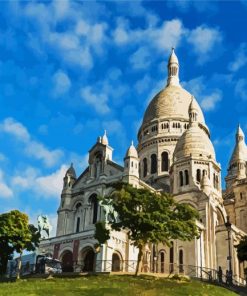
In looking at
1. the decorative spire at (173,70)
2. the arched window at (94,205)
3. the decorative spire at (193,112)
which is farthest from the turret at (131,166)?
the decorative spire at (173,70)

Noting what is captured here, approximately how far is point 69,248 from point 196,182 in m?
21.0

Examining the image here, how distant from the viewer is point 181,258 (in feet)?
197

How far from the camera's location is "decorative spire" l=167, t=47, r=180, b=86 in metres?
98.6

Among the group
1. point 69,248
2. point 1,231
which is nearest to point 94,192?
point 69,248

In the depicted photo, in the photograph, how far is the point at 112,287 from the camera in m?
36.1

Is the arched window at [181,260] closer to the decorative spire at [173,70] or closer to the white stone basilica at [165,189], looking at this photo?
the white stone basilica at [165,189]

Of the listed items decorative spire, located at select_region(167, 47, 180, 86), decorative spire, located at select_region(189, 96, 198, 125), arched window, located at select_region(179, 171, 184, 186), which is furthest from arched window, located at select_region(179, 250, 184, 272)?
decorative spire, located at select_region(167, 47, 180, 86)

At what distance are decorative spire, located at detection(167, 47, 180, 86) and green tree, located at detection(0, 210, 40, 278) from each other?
56531 millimetres

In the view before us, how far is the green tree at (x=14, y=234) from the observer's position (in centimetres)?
4769

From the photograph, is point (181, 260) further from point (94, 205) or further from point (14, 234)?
point (14, 234)

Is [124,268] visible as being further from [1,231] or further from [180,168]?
[180,168]

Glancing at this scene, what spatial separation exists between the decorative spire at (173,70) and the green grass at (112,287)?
2427 inches

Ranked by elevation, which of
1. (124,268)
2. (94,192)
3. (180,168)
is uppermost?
(180,168)

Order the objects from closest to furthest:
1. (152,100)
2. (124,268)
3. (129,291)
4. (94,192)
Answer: (129,291)
(124,268)
(94,192)
(152,100)
